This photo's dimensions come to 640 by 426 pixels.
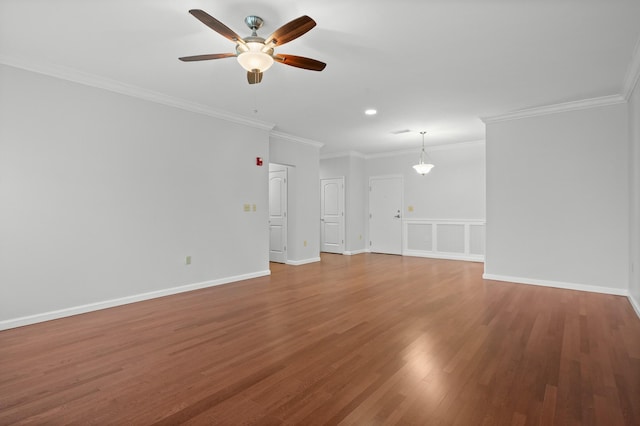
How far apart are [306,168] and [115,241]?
422 centimetres

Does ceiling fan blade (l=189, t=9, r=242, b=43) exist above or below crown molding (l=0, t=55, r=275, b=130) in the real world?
below

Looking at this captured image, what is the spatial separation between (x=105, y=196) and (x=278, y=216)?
3826 mm

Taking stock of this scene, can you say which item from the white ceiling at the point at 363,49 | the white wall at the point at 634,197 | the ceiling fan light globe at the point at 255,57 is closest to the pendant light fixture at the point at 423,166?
the white ceiling at the point at 363,49

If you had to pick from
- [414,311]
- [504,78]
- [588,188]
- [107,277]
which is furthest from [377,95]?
[107,277]

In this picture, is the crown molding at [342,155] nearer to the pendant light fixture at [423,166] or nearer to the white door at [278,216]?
the pendant light fixture at [423,166]

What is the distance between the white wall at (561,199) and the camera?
15.3ft

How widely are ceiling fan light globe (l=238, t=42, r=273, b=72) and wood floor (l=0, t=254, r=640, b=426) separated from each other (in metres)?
2.37

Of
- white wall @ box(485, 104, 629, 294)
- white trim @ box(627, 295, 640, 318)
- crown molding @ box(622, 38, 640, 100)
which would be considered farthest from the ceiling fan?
white trim @ box(627, 295, 640, 318)

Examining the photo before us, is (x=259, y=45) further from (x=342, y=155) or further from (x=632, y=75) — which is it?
(x=342, y=155)

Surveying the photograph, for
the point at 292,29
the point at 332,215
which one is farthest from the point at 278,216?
the point at 292,29

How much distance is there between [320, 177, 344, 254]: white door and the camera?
8.96 m

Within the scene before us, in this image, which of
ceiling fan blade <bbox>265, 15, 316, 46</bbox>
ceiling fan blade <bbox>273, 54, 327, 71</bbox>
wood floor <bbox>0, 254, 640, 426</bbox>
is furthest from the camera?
ceiling fan blade <bbox>273, 54, 327, 71</bbox>

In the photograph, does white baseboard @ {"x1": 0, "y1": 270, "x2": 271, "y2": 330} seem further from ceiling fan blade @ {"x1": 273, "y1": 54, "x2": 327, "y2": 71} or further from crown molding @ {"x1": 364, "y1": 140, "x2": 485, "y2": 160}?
crown molding @ {"x1": 364, "y1": 140, "x2": 485, "y2": 160}

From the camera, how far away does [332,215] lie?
29.8ft
